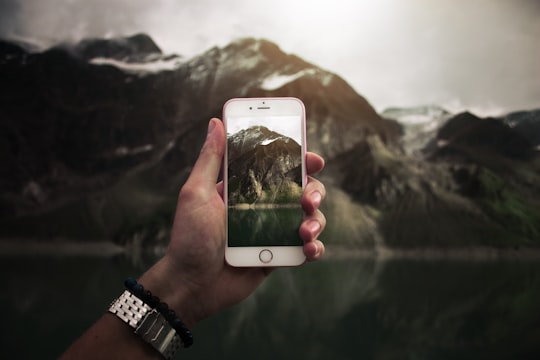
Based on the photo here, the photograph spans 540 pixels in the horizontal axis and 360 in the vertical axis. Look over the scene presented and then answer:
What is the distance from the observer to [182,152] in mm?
75938

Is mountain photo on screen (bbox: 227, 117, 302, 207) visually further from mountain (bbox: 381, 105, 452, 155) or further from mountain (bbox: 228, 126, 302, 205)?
mountain (bbox: 381, 105, 452, 155)

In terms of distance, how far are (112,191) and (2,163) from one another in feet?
51.7

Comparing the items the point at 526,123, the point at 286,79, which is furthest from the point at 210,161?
the point at 286,79

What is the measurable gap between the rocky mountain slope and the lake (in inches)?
1695

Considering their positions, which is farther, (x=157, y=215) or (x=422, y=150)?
(x=422, y=150)

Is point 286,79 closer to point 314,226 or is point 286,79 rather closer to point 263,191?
point 263,191

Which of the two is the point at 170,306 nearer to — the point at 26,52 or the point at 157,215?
the point at 157,215

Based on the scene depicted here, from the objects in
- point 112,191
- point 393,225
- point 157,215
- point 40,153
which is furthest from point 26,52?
point 393,225

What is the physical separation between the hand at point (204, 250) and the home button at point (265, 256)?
2.8 inches

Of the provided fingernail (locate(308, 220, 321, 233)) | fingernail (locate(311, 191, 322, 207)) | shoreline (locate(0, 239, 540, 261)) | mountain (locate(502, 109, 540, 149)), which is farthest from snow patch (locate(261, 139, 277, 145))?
mountain (locate(502, 109, 540, 149))

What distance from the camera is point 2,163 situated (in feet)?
234

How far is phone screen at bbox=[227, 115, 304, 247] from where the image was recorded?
2387mm

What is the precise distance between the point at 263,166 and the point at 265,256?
A: 0.45 m

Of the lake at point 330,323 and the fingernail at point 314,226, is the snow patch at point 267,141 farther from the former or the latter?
the lake at point 330,323
